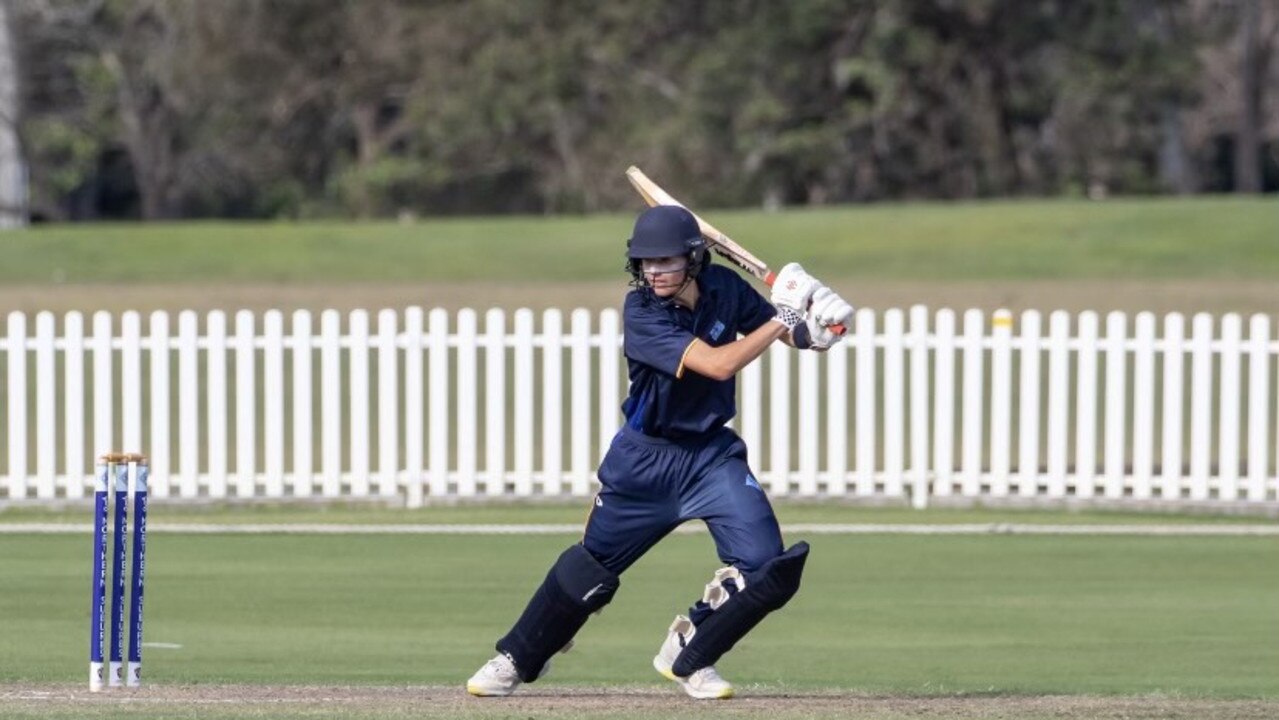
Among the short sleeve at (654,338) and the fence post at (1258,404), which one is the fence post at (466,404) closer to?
the fence post at (1258,404)

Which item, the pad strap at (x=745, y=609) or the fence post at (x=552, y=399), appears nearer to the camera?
the pad strap at (x=745, y=609)

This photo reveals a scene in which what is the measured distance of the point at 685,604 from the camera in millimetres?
12305

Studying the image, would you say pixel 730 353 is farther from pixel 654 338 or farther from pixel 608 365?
pixel 608 365

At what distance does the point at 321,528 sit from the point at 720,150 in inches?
960

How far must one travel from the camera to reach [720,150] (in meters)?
39.3

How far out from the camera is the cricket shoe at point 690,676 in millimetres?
8328

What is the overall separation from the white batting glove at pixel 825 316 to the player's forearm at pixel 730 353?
105mm

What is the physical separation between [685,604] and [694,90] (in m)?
26.6

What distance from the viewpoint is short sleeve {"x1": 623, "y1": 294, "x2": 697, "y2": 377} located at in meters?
7.86

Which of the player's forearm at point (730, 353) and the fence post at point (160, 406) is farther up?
the player's forearm at point (730, 353)

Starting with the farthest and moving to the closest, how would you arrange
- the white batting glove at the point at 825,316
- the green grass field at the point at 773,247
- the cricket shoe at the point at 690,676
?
the green grass field at the point at 773,247 → the cricket shoe at the point at 690,676 → the white batting glove at the point at 825,316

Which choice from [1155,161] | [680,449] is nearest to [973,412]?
[680,449]

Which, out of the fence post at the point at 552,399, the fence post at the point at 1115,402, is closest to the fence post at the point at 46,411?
the fence post at the point at 552,399

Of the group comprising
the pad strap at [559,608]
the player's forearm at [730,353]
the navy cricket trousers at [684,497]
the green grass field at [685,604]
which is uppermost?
the player's forearm at [730,353]
